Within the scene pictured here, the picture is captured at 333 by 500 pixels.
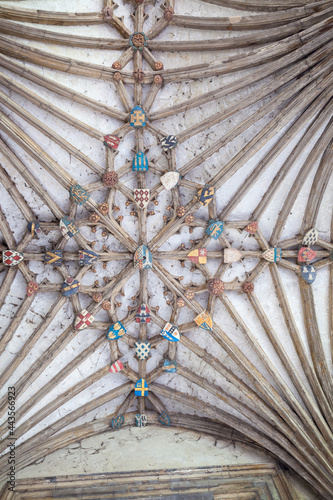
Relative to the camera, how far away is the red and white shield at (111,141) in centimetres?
950

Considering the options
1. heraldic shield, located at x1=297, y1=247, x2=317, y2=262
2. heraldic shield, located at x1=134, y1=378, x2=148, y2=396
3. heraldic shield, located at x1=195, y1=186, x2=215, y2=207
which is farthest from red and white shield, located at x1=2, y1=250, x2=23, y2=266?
heraldic shield, located at x1=297, y1=247, x2=317, y2=262

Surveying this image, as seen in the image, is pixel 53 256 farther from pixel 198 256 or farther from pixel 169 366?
pixel 169 366

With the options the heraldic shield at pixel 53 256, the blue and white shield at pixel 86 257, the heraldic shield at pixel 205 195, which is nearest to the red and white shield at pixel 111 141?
the heraldic shield at pixel 205 195

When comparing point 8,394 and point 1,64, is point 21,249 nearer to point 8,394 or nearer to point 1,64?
point 8,394

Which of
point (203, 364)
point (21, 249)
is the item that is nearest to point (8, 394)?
point (21, 249)

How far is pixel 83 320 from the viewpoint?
1039cm

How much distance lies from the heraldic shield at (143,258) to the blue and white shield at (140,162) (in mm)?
1691

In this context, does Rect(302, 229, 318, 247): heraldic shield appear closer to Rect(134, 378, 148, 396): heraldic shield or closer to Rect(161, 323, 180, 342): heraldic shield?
Rect(161, 323, 180, 342): heraldic shield

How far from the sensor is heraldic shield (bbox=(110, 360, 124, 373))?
428 inches

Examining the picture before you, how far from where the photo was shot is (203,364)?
36.6 feet

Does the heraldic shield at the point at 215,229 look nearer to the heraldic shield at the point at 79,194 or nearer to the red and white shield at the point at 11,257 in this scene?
the heraldic shield at the point at 79,194

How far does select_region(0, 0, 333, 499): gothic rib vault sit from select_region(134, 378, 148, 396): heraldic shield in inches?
2.1

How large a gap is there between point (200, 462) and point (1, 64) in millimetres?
8666

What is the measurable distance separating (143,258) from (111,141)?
8.33ft
